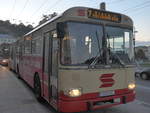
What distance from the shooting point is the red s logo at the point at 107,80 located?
5059 millimetres

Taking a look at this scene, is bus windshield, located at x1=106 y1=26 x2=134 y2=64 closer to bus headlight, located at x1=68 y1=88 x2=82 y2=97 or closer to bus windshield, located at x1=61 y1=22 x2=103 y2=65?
bus windshield, located at x1=61 y1=22 x2=103 y2=65

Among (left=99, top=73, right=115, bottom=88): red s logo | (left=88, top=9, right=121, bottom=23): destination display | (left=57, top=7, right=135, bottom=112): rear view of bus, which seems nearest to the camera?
(left=57, top=7, right=135, bottom=112): rear view of bus

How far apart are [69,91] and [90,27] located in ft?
5.76

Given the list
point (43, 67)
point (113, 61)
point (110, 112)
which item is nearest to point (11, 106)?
point (43, 67)

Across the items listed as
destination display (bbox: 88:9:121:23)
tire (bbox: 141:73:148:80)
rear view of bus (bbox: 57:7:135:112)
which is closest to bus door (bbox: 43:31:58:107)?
rear view of bus (bbox: 57:7:135:112)

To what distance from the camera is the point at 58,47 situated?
501 cm

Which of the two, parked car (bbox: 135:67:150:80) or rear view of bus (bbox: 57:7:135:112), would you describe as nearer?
rear view of bus (bbox: 57:7:135:112)

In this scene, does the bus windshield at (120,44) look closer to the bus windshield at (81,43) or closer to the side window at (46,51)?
the bus windshield at (81,43)

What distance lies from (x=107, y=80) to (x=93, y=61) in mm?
678

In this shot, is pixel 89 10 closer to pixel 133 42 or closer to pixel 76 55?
pixel 76 55

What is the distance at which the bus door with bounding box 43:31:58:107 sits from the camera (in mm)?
5305

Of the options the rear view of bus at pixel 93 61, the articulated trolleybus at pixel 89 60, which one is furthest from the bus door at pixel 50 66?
the rear view of bus at pixel 93 61

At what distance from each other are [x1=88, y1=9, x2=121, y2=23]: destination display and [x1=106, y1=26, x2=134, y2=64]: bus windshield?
27cm

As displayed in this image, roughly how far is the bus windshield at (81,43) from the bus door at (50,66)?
538mm
